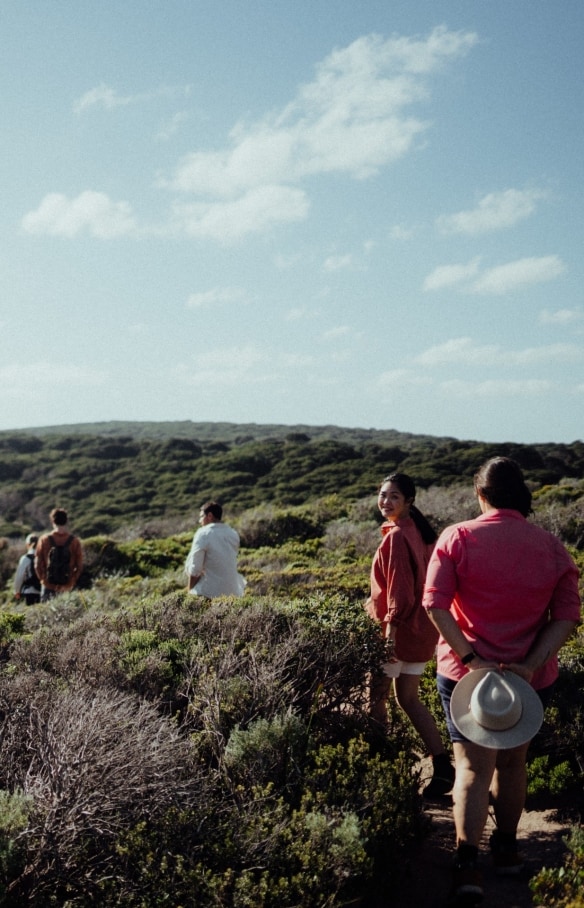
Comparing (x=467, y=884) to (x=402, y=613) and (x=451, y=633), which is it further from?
(x=402, y=613)

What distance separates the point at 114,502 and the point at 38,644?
32660 millimetres

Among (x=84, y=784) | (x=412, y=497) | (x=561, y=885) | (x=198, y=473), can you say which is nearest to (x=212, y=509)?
(x=412, y=497)

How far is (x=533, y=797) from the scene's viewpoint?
435 cm

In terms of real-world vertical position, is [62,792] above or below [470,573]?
below

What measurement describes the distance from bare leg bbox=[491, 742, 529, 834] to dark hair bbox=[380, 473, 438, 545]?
152 cm

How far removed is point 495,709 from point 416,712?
55.7 inches

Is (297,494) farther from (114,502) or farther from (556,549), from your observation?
(556,549)

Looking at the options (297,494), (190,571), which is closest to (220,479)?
(297,494)

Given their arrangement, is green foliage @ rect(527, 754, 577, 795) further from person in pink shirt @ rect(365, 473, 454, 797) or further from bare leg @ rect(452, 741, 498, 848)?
bare leg @ rect(452, 741, 498, 848)

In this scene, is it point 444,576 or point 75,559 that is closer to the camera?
point 444,576

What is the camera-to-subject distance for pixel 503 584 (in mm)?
3326

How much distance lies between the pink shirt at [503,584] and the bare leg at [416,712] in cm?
120

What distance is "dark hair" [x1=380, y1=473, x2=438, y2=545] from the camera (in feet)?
15.3

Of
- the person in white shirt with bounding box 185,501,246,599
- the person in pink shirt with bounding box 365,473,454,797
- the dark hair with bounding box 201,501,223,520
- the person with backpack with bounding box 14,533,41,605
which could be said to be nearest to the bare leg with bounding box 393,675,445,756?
the person in pink shirt with bounding box 365,473,454,797
